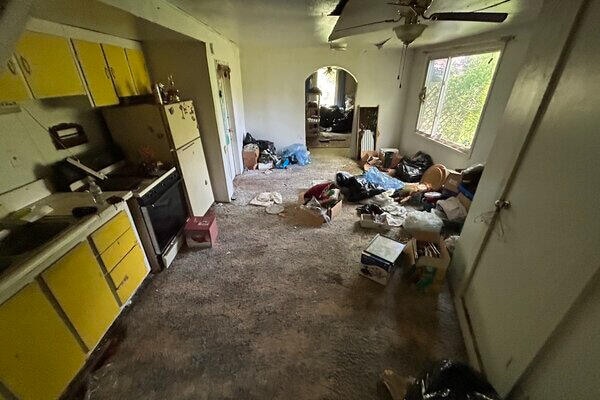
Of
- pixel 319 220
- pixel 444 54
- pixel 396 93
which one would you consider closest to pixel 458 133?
pixel 444 54

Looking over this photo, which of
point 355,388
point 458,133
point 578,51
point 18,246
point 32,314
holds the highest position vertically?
point 578,51

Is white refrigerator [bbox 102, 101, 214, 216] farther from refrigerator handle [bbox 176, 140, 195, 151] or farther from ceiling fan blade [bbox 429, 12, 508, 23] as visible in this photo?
ceiling fan blade [bbox 429, 12, 508, 23]

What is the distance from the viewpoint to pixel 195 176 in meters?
2.96

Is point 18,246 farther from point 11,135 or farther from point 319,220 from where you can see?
point 319,220

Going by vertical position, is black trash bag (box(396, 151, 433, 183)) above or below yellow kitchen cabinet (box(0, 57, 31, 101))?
below

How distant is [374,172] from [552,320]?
315 cm

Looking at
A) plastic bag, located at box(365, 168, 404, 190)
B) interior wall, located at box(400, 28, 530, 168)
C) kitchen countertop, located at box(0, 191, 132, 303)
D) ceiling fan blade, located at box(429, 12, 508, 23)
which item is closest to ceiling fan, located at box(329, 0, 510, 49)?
ceiling fan blade, located at box(429, 12, 508, 23)

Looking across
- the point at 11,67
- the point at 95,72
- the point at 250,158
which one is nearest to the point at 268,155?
the point at 250,158

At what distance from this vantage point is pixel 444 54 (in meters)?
3.85

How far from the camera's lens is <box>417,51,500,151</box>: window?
3.23 m

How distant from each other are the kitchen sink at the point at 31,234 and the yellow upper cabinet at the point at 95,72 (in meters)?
1.03

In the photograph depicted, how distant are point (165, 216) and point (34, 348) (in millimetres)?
1284

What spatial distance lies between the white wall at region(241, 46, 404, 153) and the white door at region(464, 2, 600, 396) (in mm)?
4281

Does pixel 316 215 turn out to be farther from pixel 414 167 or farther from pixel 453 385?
pixel 414 167
